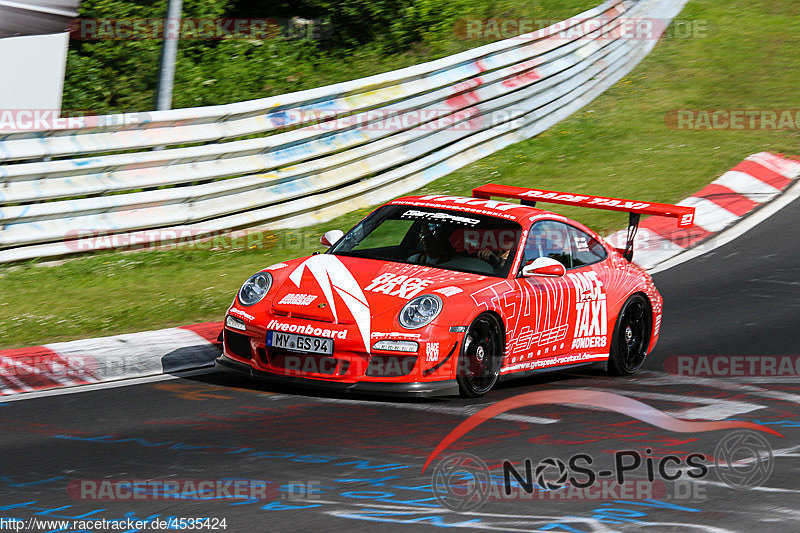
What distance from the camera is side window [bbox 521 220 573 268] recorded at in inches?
324

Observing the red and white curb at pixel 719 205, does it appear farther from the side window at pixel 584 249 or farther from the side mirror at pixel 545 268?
the side mirror at pixel 545 268

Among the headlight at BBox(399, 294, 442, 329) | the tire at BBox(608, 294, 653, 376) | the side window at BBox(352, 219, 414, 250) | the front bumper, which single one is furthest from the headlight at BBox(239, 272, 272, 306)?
the tire at BBox(608, 294, 653, 376)

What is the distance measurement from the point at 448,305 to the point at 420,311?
18 cm

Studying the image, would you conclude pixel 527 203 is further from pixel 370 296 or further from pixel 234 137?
pixel 234 137

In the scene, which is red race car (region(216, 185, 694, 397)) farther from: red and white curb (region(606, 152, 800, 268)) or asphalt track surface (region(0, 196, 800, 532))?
red and white curb (region(606, 152, 800, 268))

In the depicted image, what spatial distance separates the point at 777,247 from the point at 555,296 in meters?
5.21

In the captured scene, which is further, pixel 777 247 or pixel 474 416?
pixel 777 247

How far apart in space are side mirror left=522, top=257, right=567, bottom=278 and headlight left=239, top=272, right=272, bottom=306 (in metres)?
1.78

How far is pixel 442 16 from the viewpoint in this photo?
17.7 m

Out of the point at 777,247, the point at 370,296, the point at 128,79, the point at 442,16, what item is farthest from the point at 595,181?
the point at 370,296

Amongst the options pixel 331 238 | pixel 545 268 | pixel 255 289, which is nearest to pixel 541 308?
pixel 545 268

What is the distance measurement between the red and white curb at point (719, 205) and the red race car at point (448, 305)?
129 inches

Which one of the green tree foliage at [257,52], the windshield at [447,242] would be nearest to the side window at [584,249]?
the windshield at [447,242]

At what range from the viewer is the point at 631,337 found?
8930 millimetres
